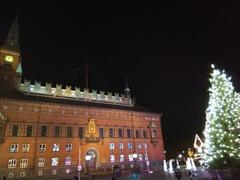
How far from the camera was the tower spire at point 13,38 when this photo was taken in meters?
52.2

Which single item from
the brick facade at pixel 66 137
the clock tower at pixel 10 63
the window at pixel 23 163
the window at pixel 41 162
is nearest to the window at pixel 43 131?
the brick facade at pixel 66 137

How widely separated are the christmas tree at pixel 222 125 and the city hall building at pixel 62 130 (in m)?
34.4

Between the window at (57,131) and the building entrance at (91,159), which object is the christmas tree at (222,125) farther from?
the window at (57,131)

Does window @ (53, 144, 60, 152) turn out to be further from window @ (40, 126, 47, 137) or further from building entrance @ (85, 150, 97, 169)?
building entrance @ (85, 150, 97, 169)

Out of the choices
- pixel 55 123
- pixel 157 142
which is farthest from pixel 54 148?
pixel 157 142

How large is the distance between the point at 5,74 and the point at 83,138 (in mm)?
23614

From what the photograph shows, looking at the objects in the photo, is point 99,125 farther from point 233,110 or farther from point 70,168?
point 233,110

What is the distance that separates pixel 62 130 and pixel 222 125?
37.9 meters

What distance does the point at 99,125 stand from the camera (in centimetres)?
5444

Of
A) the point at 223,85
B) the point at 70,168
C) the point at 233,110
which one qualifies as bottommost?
the point at 70,168

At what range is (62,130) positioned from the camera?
48.9m

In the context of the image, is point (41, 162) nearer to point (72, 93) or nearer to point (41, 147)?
point (41, 147)

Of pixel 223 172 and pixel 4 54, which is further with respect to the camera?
pixel 4 54

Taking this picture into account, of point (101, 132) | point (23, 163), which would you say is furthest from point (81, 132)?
point (23, 163)
